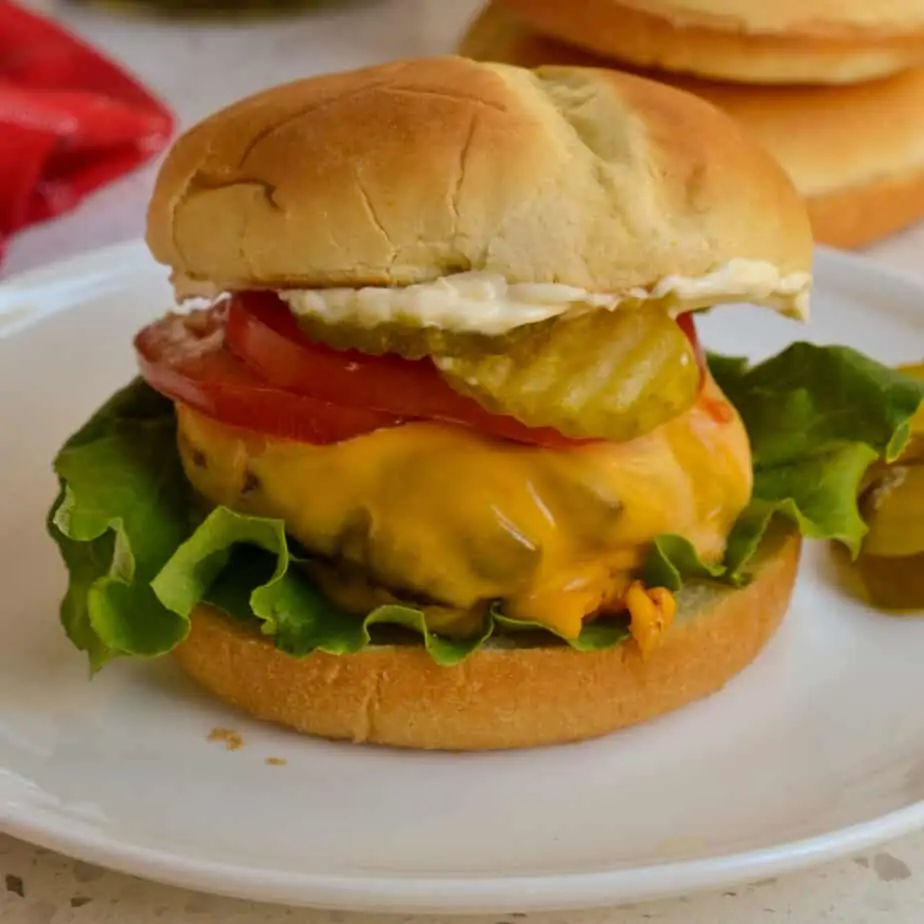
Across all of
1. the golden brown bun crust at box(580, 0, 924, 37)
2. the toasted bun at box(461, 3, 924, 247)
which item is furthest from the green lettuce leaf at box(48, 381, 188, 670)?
the toasted bun at box(461, 3, 924, 247)

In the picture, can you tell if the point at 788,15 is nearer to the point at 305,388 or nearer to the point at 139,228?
the point at 305,388

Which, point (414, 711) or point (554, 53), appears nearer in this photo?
point (414, 711)

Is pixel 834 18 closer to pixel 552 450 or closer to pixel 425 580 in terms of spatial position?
pixel 552 450

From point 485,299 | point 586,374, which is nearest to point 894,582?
point 586,374

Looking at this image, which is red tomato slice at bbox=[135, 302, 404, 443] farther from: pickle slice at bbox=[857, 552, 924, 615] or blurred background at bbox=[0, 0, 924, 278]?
blurred background at bbox=[0, 0, 924, 278]

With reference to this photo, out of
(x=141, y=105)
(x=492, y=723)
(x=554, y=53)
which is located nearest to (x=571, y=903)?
(x=492, y=723)

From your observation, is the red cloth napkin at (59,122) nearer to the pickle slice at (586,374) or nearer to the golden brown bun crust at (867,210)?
the golden brown bun crust at (867,210)

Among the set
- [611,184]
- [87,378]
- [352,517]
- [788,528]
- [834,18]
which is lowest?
[87,378]
